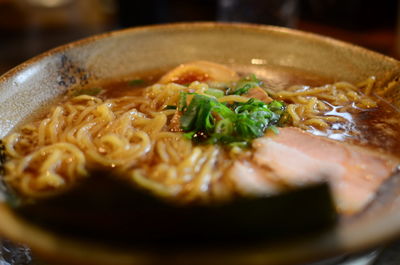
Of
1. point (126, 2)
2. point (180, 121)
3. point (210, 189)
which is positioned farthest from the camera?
point (126, 2)

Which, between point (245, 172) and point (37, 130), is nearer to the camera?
point (245, 172)

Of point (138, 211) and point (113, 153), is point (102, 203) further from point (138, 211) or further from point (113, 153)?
point (113, 153)

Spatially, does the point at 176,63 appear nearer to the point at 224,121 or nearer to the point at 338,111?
the point at 224,121

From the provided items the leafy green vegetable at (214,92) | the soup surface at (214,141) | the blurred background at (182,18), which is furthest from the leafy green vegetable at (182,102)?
the blurred background at (182,18)

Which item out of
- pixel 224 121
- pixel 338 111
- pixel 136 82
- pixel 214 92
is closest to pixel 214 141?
pixel 224 121

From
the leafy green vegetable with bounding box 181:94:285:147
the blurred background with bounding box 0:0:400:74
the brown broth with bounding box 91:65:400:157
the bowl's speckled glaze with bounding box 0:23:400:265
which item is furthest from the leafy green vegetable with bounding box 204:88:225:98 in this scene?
the blurred background with bounding box 0:0:400:74

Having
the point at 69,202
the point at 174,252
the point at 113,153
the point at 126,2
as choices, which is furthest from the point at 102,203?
the point at 126,2

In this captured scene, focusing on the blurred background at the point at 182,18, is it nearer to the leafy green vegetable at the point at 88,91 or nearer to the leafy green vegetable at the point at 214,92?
the leafy green vegetable at the point at 88,91
